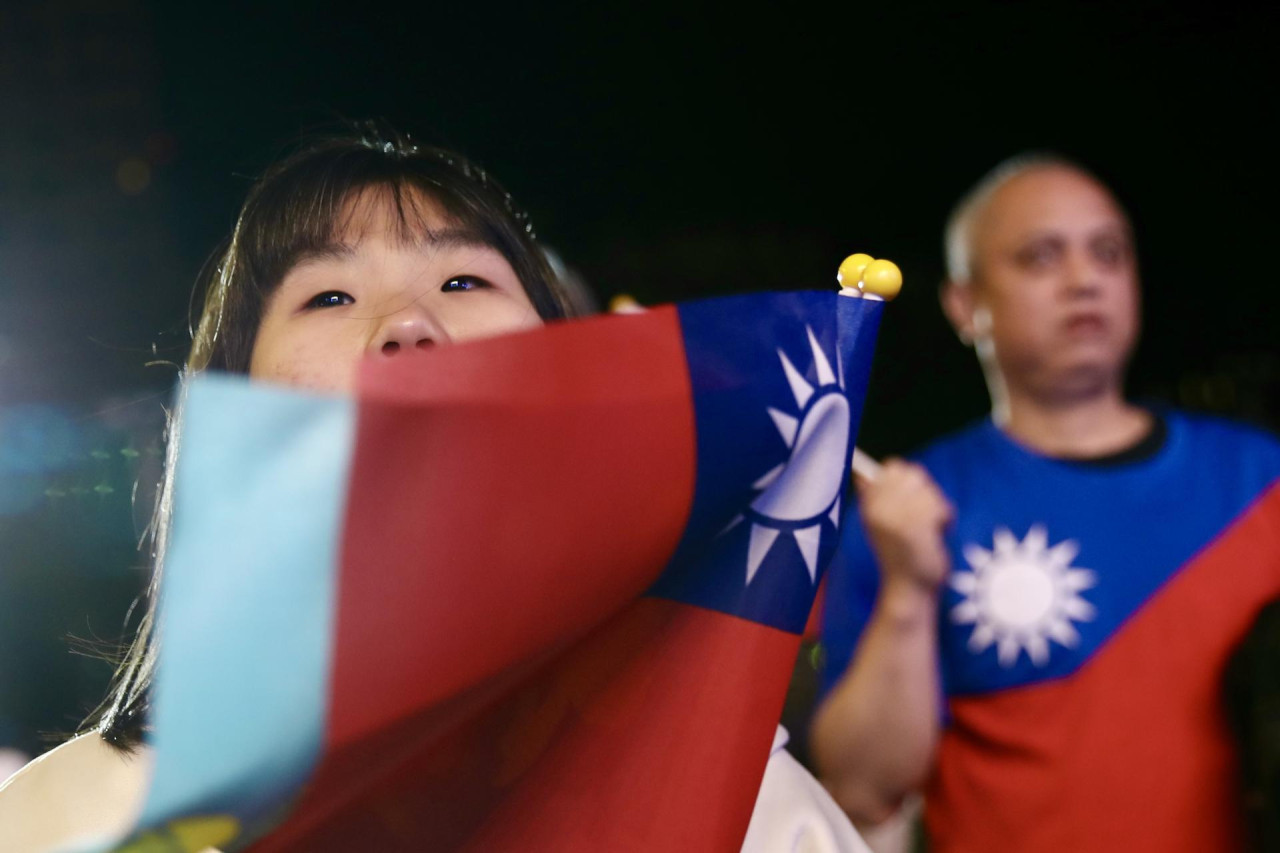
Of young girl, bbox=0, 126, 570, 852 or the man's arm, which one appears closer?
young girl, bbox=0, 126, 570, 852

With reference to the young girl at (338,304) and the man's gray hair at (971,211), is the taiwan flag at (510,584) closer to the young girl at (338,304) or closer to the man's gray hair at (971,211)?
the young girl at (338,304)

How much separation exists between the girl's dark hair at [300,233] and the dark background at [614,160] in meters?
0.11

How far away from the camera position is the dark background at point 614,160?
174 centimetres

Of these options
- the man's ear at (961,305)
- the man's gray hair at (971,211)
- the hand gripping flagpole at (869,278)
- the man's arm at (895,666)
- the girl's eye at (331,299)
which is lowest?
the man's arm at (895,666)

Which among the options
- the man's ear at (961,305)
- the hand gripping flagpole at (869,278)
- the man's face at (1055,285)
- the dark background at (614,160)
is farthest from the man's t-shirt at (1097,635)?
the dark background at (614,160)

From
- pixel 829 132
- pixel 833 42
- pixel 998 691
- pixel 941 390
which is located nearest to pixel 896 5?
pixel 833 42

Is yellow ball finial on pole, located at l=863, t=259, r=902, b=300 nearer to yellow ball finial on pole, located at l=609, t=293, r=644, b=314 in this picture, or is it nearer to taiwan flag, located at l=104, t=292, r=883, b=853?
taiwan flag, located at l=104, t=292, r=883, b=853

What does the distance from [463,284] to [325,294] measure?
103 millimetres

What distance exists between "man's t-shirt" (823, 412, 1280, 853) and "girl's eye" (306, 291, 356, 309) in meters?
0.81

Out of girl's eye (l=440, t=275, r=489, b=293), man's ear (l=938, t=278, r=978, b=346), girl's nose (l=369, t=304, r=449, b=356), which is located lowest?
girl's nose (l=369, t=304, r=449, b=356)

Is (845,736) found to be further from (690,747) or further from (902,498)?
(690,747)

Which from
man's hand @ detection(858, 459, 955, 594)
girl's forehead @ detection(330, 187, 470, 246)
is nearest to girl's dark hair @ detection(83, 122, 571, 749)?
girl's forehead @ detection(330, 187, 470, 246)

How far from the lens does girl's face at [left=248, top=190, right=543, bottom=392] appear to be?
2.44 feet

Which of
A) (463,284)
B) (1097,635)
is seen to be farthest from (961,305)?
(463,284)
